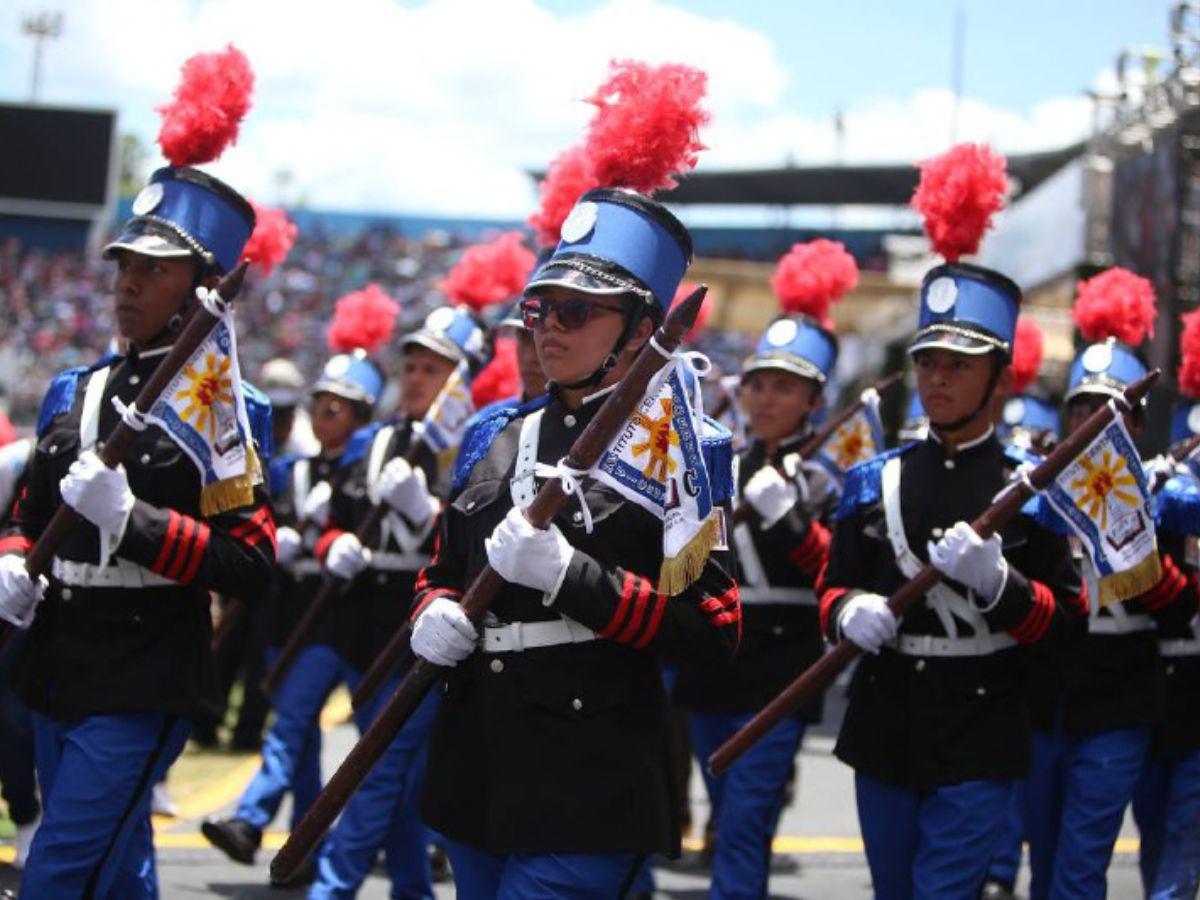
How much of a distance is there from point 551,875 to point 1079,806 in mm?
2911

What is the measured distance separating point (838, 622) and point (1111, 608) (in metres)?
1.60

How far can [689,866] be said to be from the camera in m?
8.66

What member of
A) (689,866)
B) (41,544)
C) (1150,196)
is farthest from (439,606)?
(1150,196)

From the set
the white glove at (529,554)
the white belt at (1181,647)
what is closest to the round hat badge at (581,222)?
the white glove at (529,554)

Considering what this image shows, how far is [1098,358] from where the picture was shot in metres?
7.06

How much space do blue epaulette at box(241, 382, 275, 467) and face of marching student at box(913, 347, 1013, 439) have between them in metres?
2.05

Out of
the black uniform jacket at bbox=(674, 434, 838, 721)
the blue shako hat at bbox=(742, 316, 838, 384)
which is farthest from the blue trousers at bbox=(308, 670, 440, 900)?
the blue shako hat at bbox=(742, 316, 838, 384)

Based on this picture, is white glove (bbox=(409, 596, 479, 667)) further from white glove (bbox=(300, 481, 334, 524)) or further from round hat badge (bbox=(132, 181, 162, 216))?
white glove (bbox=(300, 481, 334, 524))

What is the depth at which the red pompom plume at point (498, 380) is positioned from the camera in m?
8.99

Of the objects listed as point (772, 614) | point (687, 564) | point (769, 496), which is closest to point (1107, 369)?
point (769, 496)

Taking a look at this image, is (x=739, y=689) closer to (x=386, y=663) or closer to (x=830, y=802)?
(x=386, y=663)

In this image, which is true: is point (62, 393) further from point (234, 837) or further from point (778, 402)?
point (778, 402)

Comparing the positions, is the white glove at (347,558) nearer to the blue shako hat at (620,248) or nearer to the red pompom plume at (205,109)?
the red pompom plume at (205,109)

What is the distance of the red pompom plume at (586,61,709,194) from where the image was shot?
4.31 m
